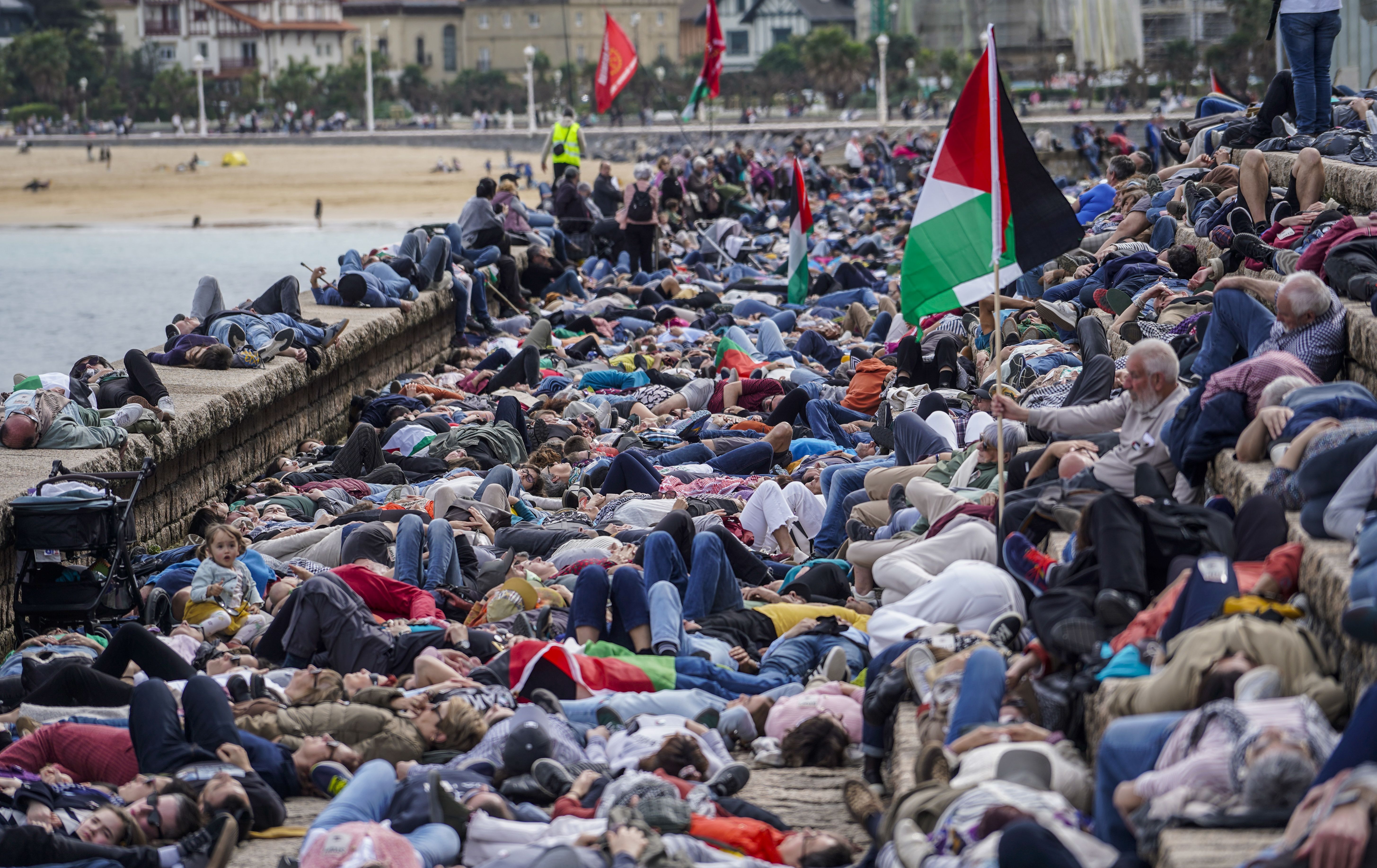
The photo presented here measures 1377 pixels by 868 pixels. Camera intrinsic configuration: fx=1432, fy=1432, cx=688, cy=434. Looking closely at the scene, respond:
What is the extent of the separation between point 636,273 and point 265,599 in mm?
11063

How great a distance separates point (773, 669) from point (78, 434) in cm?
414

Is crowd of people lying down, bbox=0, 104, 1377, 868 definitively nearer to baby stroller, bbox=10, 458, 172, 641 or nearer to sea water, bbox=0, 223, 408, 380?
baby stroller, bbox=10, 458, 172, 641

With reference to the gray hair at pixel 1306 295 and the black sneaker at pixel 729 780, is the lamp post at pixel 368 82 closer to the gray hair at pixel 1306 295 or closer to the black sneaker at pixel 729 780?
the gray hair at pixel 1306 295

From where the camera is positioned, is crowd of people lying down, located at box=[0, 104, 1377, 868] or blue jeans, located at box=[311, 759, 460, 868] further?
blue jeans, located at box=[311, 759, 460, 868]

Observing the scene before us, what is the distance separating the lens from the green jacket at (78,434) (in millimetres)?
7492

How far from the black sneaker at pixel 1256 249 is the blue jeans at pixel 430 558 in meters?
4.78

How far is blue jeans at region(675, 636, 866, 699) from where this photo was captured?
535 cm

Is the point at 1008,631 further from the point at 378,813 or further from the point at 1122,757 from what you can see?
the point at 378,813

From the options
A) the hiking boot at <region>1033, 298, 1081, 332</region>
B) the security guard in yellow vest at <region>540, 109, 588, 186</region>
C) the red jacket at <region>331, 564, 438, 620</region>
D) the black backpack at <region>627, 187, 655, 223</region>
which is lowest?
the red jacket at <region>331, 564, 438, 620</region>

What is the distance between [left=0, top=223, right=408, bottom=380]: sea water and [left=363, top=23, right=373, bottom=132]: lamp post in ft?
103

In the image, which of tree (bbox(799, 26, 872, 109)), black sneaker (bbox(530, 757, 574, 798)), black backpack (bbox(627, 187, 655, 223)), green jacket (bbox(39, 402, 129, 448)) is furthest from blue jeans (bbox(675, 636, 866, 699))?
tree (bbox(799, 26, 872, 109))

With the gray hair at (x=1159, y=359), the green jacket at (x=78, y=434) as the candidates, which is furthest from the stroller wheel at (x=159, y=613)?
the gray hair at (x=1159, y=359)

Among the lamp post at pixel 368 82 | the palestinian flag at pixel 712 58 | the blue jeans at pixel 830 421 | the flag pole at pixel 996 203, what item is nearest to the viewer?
the flag pole at pixel 996 203

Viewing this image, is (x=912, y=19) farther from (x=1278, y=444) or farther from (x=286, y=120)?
(x=1278, y=444)
